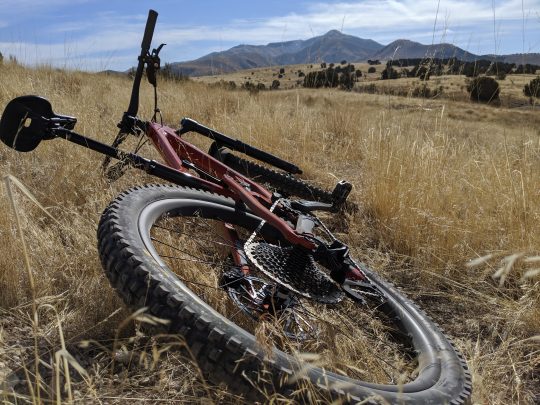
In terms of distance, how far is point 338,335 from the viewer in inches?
77.7

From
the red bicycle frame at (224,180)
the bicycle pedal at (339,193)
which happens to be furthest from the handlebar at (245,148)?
the bicycle pedal at (339,193)

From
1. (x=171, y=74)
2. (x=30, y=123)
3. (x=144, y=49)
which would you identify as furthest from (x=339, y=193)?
(x=171, y=74)

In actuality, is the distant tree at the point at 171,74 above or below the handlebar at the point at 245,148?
above

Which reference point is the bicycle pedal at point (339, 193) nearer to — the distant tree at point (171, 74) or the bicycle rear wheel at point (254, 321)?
the bicycle rear wheel at point (254, 321)

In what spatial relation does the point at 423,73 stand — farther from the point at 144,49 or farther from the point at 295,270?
the point at 295,270

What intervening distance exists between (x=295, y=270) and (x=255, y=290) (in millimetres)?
188

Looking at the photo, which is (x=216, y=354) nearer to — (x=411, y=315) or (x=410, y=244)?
(x=411, y=315)

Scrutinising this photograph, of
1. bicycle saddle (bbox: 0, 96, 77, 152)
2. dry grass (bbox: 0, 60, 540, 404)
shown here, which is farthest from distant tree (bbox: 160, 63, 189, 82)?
bicycle saddle (bbox: 0, 96, 77, 152)

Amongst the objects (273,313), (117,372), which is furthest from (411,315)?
(117,372)

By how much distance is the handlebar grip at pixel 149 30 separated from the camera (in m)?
3.08

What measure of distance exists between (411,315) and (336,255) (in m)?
0.48

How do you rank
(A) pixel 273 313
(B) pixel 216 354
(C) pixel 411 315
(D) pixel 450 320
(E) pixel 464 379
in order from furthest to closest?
(D) pixel 450 320, (C) pixel 411 315, (A) pixel 273 313, (E) pixel 464 379, (B) pixel 216 354

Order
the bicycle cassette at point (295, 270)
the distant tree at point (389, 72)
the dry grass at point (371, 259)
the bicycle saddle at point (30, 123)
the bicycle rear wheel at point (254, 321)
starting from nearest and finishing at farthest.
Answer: the bicycle rear wheel at point (254, 321)
the dry grass at point (371, 259)
the bicycle cassette at point (295, 270)
the bicycle saddle at point (30, 123)
the distant tree at point (389, 72)

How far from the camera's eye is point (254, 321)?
191cm
